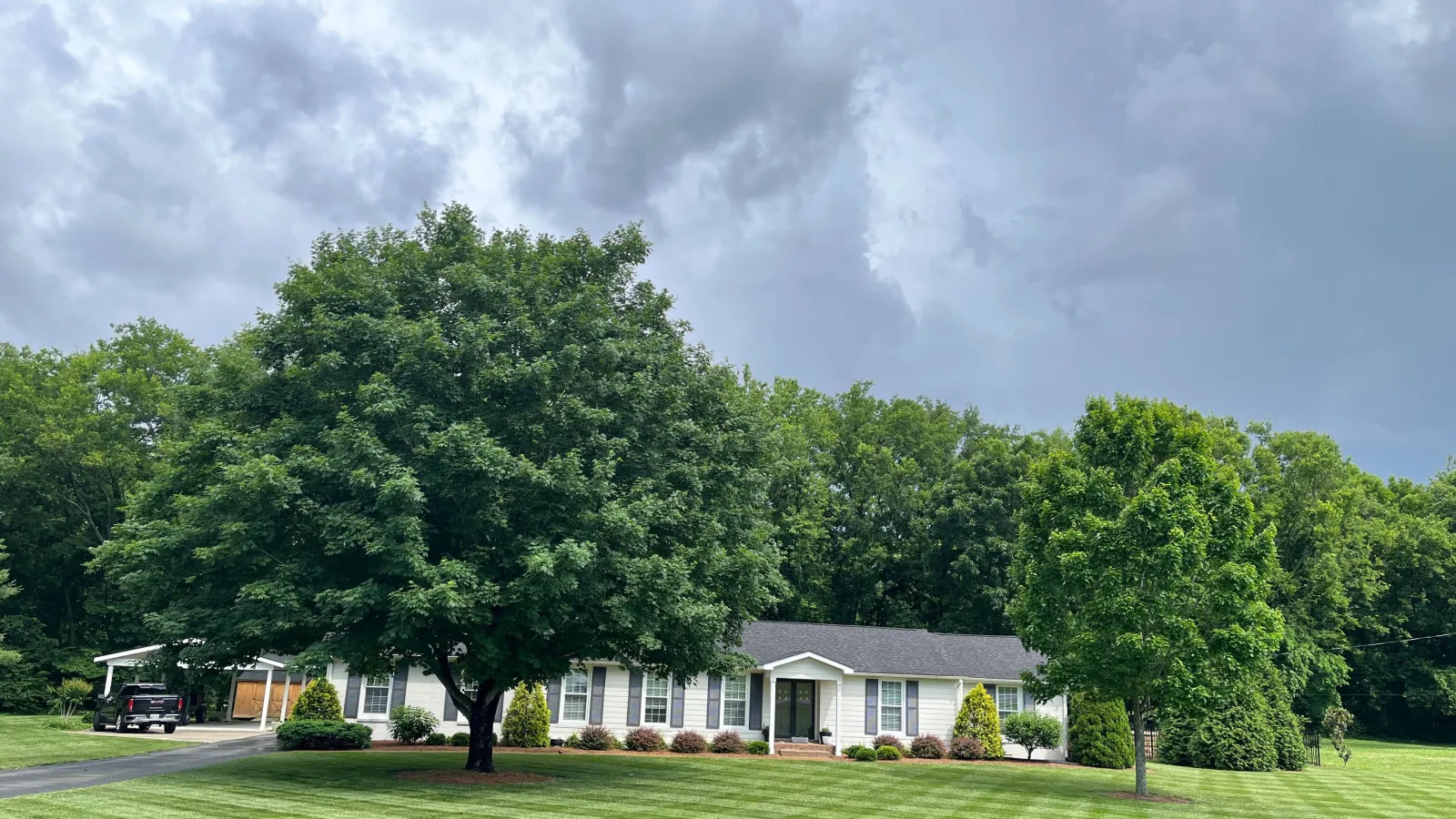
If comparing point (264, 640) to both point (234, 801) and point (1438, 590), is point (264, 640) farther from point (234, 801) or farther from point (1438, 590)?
point (1438, 590)

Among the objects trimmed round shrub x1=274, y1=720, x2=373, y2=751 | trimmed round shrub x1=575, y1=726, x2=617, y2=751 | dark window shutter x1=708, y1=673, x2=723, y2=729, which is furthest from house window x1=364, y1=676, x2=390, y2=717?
dark window shutter x1=708, y1=673, x2=723, y2=729

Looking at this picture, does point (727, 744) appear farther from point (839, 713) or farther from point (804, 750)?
point (839, 713)

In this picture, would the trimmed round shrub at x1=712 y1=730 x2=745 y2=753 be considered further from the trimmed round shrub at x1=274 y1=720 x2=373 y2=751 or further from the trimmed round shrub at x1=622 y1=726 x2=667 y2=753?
the trimmed round shrub at x1=274 y1=720 x2=373 y2=751

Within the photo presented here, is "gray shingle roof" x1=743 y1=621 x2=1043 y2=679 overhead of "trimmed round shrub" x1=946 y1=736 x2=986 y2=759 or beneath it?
overhead

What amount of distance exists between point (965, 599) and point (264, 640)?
Answer: 3816 centimetres

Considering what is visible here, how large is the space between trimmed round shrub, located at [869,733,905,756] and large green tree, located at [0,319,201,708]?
33.7m

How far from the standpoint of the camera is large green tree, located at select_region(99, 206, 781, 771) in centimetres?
1891

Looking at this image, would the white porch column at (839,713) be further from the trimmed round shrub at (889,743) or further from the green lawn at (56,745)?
the green lawn at (56,745)

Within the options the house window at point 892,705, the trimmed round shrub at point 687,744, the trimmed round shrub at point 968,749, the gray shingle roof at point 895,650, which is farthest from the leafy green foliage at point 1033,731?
the trimmed round shrub at point 687,744

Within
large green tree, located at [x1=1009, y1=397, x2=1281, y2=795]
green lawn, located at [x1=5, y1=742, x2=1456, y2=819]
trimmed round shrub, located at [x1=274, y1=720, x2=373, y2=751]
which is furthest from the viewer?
trimmed round shrub, located at [x1=274, y1=720, x2=373, y2=751]

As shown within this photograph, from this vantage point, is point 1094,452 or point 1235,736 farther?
point 1235,736

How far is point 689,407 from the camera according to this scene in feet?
79.3

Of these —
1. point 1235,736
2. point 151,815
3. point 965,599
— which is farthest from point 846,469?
point 151,815

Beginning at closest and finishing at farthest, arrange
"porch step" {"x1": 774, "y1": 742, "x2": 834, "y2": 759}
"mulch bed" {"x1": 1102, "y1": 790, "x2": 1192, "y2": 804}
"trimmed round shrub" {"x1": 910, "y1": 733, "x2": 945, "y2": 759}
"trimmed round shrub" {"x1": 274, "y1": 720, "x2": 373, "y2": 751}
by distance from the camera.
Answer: "mulch bed" {"x1": 1102, "y1": 790, "x2": 1192, "y2": 804}
"trimmed round shrub" {"x1": 274, "y1": 720, "x2": 373, "y2": 751}
"porch step" {"x1": 774, "y1": 742, "x2": 834, "y2": 759}
"trimmed round shrub" {"x1": 910, "y1": 733, "x2": 945, "y2": 759}
